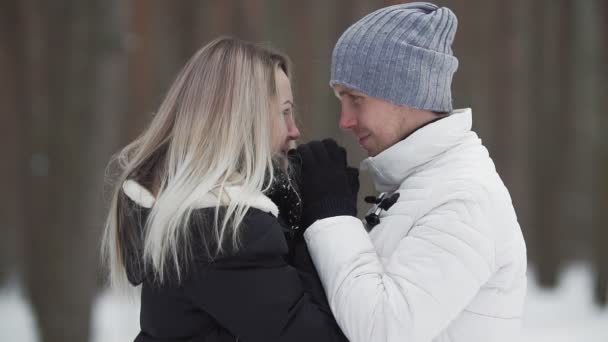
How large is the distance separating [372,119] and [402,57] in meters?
0.18

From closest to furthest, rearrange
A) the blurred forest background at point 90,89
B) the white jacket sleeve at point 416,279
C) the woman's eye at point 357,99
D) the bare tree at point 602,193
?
the white jacket sleeve at point 416,279
the woman's eye at point 357,99
the blurred forest background at point 90,89
the bare tree at point 602,193

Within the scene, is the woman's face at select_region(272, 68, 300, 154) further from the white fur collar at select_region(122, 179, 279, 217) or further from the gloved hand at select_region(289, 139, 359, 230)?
the white fur collar at select_region(122, 179, 279, 217)

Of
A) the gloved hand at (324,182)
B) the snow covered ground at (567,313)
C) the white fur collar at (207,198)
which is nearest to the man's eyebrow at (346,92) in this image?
the gloved hand at (324,182)

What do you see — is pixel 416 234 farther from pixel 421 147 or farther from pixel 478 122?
pixel 478 122

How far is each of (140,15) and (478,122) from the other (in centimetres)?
182

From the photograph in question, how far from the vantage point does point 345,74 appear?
1903 mm

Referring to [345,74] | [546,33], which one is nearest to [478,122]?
[546,33]

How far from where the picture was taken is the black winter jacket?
1.68m

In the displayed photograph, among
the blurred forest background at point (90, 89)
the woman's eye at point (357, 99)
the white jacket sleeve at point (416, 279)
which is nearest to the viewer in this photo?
the white jacket sleeve at point (416, 279)

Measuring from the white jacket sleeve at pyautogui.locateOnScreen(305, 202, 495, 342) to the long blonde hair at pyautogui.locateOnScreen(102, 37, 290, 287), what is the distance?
267 mm

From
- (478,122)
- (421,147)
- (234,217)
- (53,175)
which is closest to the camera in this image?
(234,217)

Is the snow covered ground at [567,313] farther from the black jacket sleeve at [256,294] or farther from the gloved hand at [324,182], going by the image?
the black jacket sleeve at [256,294]

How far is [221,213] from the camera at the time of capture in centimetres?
170

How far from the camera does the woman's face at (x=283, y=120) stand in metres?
1.98
